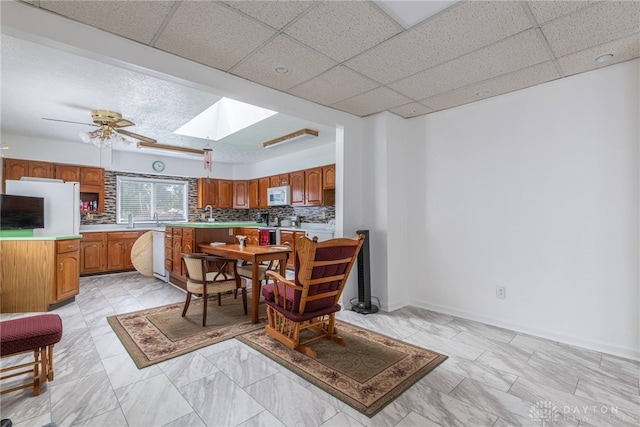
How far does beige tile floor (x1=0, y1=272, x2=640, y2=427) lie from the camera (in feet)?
5.54

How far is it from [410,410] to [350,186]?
8.23 ft

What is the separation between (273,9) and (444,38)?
3.96 feet

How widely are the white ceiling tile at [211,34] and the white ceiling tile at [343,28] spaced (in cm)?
27

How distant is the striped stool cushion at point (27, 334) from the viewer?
70.6 inches

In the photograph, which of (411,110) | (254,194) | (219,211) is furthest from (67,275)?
(411,110)

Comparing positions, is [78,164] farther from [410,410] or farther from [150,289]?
Answer: [410,410]

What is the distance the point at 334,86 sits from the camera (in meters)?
2.94

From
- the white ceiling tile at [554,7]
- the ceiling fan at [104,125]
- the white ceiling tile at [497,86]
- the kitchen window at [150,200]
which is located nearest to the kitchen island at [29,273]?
the ceiling fan at [104,125]

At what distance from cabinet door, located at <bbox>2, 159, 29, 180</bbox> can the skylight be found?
2.85 metres

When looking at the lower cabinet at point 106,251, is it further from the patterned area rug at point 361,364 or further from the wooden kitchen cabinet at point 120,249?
the patterned area rug at point 361,364

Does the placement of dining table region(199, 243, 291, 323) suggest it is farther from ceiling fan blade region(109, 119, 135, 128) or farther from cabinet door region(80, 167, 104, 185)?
cabinet door region(80, 167, 104, 185)

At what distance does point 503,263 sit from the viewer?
308 centimetres

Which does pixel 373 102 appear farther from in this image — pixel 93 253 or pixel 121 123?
pixel 93 253

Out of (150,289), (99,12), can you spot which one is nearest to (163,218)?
(150,289)
